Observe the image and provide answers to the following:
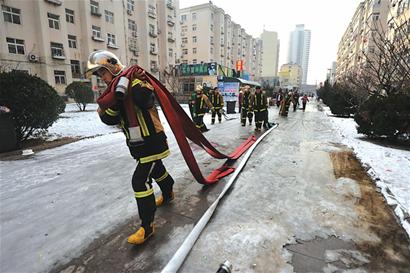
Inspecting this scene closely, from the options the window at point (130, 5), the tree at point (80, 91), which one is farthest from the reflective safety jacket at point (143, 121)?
the window at point (130, 5)

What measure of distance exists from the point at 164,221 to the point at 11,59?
24.8 m

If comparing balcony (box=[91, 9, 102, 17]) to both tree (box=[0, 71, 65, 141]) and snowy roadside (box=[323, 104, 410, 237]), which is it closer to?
tree (box=[0, 71, 65, 141])

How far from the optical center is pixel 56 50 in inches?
941

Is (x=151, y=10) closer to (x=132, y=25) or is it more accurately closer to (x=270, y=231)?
(x=132, y=25)

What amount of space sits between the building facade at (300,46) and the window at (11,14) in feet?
511

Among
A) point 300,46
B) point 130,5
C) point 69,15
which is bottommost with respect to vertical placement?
point 69,15

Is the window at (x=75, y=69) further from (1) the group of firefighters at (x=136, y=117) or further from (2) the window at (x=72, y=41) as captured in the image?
(1) the group of firefighters at (x=136, y=117)

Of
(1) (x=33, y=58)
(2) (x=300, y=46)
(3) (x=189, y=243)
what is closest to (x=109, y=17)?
(1) (x=33, y=58)

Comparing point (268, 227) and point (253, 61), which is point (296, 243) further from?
point (253, 61)

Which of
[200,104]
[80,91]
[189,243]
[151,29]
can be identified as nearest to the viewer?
[189,243]

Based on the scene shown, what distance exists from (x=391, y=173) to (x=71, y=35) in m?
30.0

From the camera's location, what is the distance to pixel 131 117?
7.96 ft

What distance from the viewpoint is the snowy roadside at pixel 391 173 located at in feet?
10.7

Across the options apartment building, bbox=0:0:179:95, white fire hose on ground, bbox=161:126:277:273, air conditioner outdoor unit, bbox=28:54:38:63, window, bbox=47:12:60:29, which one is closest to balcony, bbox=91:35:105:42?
apartment building, bbox=0:0:179:95
